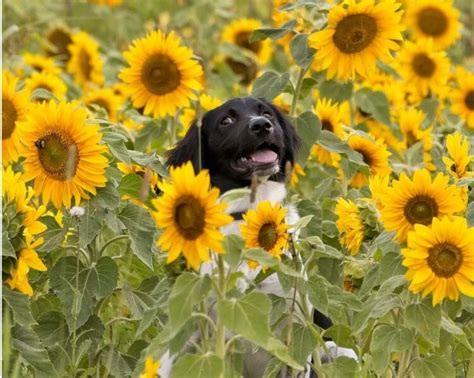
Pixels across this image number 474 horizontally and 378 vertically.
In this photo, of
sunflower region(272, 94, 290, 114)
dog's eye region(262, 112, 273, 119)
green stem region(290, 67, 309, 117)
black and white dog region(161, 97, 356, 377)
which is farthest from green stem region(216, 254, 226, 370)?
sunflower region(272, 94, 290, 114)

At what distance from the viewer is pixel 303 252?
4.62m

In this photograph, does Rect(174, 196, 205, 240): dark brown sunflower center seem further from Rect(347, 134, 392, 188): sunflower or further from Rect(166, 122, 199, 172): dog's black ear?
Rect(347, 134, 392, 188): sunflower

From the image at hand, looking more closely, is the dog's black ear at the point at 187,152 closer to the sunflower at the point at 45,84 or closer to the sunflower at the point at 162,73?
the sunflower at the point at 162,73

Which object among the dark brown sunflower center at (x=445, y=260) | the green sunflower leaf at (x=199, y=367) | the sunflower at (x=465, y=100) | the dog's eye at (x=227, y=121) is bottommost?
the sunflower at (x=465, y=100)

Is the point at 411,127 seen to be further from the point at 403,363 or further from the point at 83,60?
the point at 403,363

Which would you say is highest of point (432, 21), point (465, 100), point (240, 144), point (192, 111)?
point (240, 144)

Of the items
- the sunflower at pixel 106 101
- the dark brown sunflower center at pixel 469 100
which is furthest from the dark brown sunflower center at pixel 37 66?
the dark brown sunflower center at pixel 469 100

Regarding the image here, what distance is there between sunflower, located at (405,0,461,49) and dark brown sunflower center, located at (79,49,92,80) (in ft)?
6.82

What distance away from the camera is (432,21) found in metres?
8.18

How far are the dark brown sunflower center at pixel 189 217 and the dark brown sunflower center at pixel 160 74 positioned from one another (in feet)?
6.70

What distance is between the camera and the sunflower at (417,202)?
13.9 feet

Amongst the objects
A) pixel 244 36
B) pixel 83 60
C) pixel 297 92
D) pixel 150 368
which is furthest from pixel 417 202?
pixel 244 36

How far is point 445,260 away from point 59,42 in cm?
608

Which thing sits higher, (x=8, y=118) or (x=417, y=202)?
(x=417, y=202)
